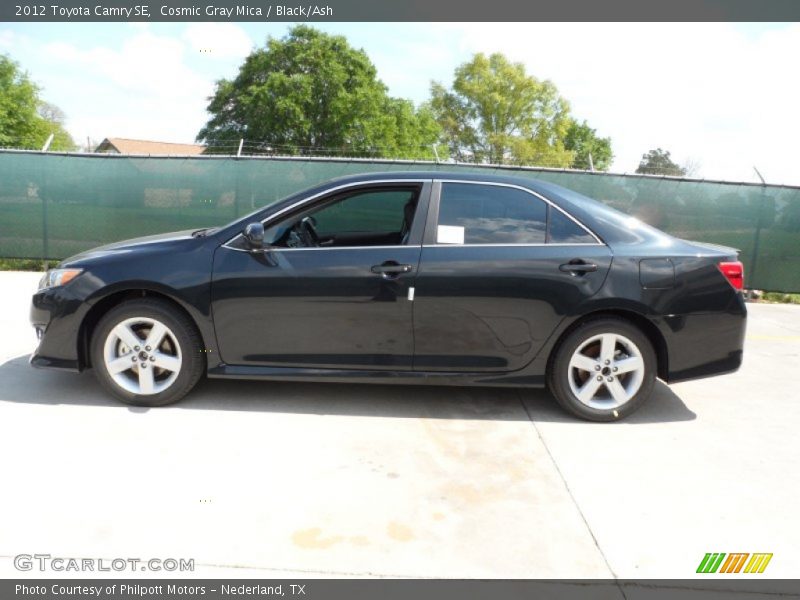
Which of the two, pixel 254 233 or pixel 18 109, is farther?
pixel 18 109

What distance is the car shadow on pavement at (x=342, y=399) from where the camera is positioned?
4.27 meters

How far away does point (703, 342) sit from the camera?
416 cm

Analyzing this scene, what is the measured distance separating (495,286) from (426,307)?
459mm

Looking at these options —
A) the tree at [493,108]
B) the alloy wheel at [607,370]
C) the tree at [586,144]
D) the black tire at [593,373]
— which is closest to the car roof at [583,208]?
the black tire at [593,373]

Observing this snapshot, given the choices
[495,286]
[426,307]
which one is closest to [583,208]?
[495,286]

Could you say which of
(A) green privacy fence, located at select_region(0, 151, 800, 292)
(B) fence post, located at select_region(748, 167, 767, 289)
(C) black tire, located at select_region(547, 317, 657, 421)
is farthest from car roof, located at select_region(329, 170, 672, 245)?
(B) fence post, located at select_region(748, 167, 767, 289)

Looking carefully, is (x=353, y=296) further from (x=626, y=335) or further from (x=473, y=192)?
(x=626, y=335)

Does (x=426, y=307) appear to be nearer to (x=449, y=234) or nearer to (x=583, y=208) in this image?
(x=449, y=234)

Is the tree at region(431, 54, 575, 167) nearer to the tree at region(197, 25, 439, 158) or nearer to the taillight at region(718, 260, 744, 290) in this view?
the tree at region(197, 25, 439, 158)

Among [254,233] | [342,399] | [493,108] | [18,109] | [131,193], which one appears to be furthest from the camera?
[493,108]

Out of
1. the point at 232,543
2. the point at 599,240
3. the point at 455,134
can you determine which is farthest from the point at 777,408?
the point at 455,134

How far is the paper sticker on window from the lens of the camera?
4.16 meters

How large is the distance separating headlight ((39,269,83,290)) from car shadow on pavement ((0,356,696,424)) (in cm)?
77

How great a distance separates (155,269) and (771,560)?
3.69m
